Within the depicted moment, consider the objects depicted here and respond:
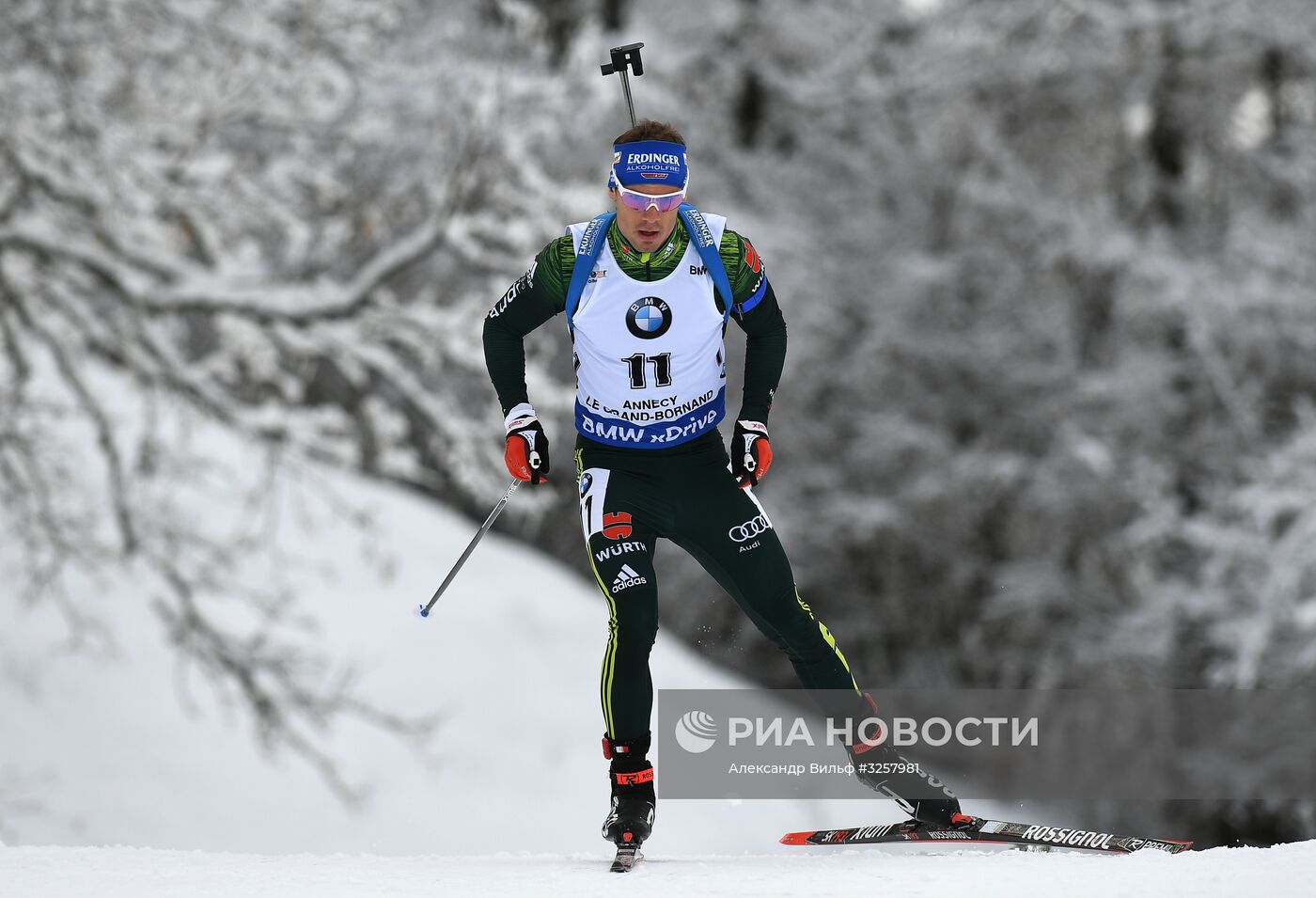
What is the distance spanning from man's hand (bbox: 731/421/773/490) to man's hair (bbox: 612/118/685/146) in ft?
2.97

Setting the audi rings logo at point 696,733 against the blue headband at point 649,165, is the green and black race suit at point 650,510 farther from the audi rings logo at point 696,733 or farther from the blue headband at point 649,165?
the audi rings logo at point 696,733

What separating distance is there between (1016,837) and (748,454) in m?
1.53

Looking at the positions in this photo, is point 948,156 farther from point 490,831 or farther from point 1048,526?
point 490,831

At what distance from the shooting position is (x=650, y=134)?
14.8ft

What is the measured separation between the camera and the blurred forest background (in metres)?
7.97

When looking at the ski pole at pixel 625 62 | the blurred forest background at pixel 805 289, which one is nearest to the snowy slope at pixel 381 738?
the blurred forest background at pixel 805 289

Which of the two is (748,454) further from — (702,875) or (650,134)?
(702,875)

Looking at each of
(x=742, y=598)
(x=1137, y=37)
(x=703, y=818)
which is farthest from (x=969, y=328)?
(x=742, y=598)

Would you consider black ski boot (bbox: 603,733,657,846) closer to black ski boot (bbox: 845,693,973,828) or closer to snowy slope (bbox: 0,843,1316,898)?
snowy slope (bbox: 0,843,1316,898)

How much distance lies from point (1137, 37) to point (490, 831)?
40.1 ft

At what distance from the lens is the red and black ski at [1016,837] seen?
4.78 metres

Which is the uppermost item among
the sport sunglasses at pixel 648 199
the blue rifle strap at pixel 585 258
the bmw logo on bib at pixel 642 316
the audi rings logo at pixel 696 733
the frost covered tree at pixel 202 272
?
the frost covered tree at pixel 202 272

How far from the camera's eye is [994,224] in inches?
803

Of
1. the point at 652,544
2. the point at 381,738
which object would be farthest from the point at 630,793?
the point at 381,738
